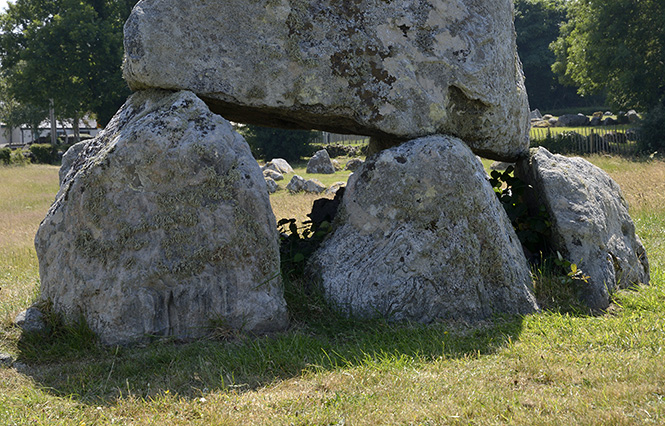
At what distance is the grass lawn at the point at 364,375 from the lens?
3.47 m

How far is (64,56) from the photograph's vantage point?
40562 millimetres

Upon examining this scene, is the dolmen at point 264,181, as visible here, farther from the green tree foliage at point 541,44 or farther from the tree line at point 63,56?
the green tree foliage at point 541,44

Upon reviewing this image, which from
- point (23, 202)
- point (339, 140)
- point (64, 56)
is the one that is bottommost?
point (23, 202)

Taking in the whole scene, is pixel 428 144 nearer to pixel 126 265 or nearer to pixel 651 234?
pixel 126 265

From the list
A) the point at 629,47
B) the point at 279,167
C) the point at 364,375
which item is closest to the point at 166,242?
the point at 364,375

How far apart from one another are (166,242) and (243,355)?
1212 millimetres

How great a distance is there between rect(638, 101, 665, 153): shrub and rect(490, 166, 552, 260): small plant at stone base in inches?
870

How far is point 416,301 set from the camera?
511 cm

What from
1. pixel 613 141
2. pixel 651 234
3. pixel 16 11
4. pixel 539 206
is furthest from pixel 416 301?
pixel 16 11

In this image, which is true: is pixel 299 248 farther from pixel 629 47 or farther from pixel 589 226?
pixel 629 47

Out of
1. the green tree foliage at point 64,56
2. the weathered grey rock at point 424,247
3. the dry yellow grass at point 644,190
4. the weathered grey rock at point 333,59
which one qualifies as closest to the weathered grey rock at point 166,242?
the weathered grey rock at point 333,59

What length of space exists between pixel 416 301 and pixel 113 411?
264 cm

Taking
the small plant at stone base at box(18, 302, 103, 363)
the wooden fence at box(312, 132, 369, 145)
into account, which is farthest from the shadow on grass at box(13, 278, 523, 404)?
the wooden fence at box(312, 132, 369, 145)

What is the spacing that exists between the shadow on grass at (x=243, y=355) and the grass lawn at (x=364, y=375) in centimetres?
1
